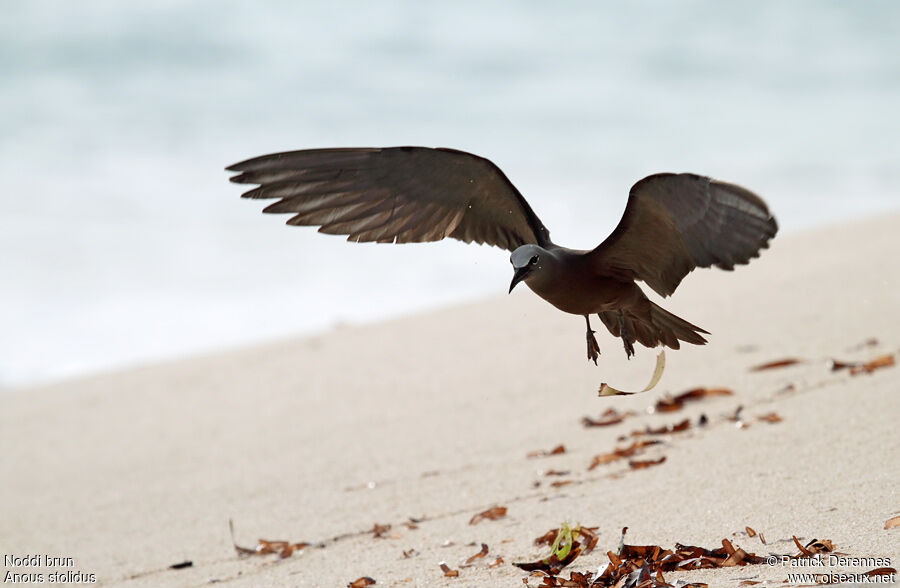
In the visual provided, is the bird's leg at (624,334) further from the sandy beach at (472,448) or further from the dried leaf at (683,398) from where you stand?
the dried leaf at (683,398)

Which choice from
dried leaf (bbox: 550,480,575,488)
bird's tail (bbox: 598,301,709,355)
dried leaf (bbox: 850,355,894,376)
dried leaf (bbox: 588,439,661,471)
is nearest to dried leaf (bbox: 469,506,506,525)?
dried leaf (bbox: 550,480,575,488)

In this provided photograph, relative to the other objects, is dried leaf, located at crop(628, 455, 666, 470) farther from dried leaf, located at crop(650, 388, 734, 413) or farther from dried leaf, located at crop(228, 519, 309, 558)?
dried leaf, located at crop(228, 519, 309, 558)

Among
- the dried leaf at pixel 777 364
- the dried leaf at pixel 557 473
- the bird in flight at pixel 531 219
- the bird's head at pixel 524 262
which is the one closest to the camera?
the bird in flight at pixel 531 219

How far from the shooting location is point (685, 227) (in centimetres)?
386

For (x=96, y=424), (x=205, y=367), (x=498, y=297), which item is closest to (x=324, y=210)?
(x=96, y=424)

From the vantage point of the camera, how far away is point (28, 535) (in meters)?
5.57

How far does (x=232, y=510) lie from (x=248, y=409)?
7.75 feet

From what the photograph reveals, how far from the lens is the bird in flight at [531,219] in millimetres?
3750

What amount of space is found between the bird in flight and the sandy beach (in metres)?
0.78

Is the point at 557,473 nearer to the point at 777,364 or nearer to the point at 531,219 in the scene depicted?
the point at 531,219

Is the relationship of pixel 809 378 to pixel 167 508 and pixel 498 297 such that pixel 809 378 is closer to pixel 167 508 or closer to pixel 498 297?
pixel 167 508

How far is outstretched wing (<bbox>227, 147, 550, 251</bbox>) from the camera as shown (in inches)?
173

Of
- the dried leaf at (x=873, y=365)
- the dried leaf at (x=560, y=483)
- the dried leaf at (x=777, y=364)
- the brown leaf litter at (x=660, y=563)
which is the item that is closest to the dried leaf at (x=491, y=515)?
the dried leaf at (x=560, y=483)

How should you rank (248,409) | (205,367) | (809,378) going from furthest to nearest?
(205,367)
(248,409)
(809,378)
